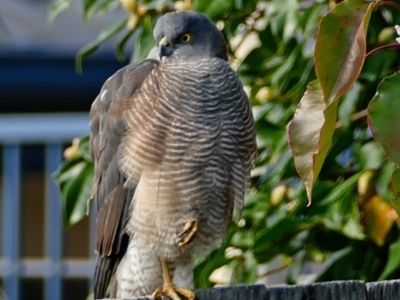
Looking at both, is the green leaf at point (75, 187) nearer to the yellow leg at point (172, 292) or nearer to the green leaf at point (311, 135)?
the yellow leg at point (172, 292)

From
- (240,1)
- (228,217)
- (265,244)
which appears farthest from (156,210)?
(240,1)

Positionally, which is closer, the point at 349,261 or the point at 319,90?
the point at 319,90

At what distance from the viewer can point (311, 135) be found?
1884mm

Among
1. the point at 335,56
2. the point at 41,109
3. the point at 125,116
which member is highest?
the point at 335,56

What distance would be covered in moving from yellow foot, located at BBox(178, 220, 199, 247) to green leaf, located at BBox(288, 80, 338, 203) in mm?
1362

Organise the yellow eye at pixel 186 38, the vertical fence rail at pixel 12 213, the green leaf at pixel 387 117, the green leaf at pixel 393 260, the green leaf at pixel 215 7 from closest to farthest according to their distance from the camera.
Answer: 1. the green leaf at pixel 387 117
2. the green leaf at pixel 393 260
3. the green leaf at pixel 215 7
4. the yellow eye at pixel 186 38
5. the vertical fence rail at pixel 12 213

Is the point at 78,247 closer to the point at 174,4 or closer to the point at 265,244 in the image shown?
the point at 174,4

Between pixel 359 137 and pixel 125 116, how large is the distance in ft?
→ 2.25

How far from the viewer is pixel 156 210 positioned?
126 inches

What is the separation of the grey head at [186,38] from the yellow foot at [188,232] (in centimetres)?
52

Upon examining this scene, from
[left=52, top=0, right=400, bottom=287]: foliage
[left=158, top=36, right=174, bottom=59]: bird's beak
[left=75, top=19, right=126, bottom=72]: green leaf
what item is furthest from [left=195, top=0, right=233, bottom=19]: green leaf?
[left=75, top=19, right=126, bottom=72]: green leaf

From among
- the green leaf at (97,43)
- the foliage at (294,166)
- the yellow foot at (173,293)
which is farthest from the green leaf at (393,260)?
the green leaf at (97,43)

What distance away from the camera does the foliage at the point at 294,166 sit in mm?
2881

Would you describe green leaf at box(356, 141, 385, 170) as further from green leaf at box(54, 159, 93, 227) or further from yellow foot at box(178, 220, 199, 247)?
green leaf at box(54, 159, 93, 227)
